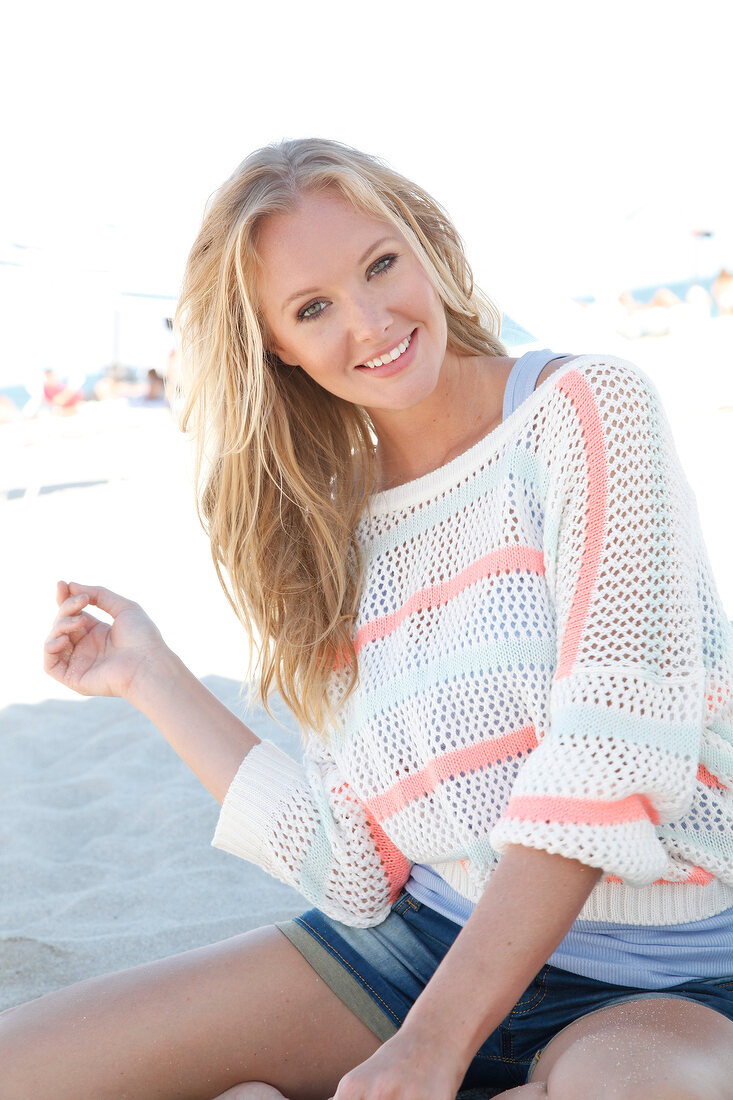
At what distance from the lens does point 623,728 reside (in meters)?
1.33

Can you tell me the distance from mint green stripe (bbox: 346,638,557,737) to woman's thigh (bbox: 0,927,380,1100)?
45 cm

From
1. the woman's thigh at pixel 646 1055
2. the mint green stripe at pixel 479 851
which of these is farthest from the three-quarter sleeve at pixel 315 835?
the woman's thigh at pixel 646 1055

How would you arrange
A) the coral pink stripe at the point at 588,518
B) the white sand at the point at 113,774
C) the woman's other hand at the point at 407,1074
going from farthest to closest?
the white sand at the point at 113,774 < the coral pink stripe at the point at 588,518 < the woman's other hand at the point at 407,1074

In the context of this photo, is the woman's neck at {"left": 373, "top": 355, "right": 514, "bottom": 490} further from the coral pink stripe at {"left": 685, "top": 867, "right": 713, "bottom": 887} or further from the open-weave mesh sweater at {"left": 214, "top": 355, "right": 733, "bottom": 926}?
the coral pink stripe at {"left": 685, "top": 867, "right": 713, "bottom": 887}

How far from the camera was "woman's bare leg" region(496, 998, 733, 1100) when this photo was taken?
46.6 inches

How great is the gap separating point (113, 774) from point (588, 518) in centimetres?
243

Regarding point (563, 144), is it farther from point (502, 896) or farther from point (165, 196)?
point (502, 896)

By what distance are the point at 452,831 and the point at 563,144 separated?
1538 cm

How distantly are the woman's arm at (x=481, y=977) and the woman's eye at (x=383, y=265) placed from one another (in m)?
0.99

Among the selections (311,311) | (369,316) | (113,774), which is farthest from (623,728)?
(113,774)

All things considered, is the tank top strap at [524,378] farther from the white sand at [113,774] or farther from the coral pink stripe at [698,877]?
the white sand at [113,774]

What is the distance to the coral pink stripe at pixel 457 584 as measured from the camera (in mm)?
1565

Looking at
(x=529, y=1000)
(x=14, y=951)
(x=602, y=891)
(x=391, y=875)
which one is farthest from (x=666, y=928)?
(x=14, y=951)

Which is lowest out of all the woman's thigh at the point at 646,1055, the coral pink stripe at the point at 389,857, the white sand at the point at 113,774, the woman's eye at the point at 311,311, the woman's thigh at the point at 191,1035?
the white sand at the point at 113,774
